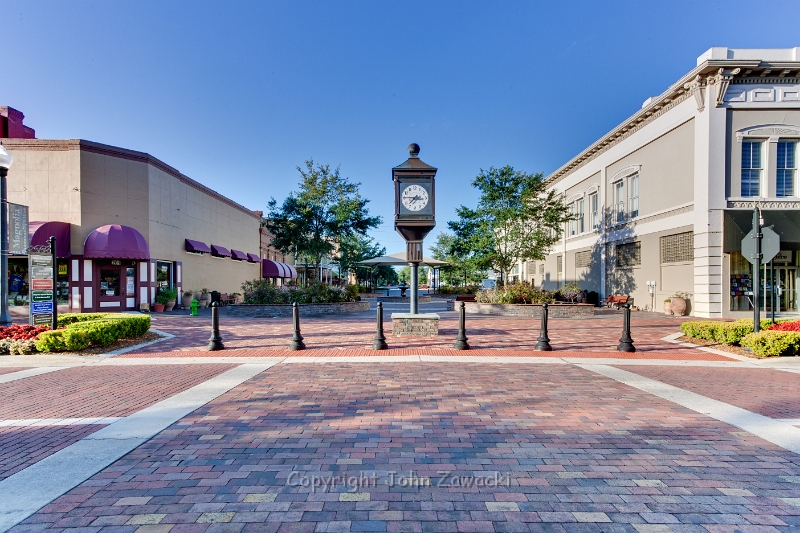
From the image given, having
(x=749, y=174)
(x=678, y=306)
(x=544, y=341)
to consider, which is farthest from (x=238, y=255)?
(x=749, y=174)

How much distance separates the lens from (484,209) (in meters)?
20.8

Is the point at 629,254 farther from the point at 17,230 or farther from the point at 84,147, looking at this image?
the point at 84,147

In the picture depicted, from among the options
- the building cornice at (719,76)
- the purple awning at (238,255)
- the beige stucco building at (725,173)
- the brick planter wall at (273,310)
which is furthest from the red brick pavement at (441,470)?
the purple awning at (238,255)

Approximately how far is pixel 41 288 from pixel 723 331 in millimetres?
17519

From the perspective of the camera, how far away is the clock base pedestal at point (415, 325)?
10906 millimetres

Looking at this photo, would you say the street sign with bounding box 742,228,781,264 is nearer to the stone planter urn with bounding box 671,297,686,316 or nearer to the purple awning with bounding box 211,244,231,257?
the stone planter urn with bounding box 671,297,686,316

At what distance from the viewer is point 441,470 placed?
3.42 m

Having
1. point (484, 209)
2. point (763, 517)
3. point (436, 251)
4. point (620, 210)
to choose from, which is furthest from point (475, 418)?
point (436, 251)

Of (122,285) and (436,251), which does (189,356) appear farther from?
(436,251)

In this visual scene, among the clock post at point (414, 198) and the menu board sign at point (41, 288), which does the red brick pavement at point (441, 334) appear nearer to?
the clock post at point (414, 198)

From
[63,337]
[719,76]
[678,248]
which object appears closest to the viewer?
[63,337]

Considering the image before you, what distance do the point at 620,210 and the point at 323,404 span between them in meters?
23.7

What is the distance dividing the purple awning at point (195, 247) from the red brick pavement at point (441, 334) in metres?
8.51

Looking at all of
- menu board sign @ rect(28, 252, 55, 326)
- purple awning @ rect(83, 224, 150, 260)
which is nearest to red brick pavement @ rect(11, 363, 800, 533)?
menu board sign @ rect(28, 252, 55, 326)
